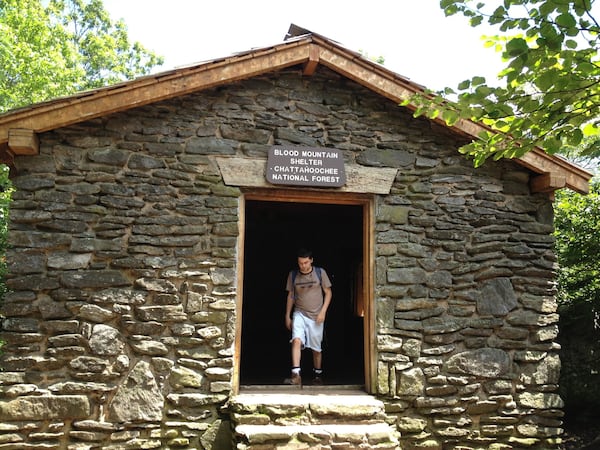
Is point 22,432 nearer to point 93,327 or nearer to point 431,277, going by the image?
point 93,327

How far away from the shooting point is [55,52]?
16406 mm

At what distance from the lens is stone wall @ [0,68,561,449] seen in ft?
14.9

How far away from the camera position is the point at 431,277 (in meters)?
5.25

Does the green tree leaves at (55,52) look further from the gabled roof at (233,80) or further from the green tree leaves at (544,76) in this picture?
the green tree leaves at (544,76)

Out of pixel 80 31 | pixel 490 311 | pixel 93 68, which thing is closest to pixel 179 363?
pixel 490 311

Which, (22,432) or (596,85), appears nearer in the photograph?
(596,85)

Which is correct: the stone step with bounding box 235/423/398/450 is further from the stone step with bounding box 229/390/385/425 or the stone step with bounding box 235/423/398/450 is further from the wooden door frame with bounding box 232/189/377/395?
the wooden door frame with bounding box 232/189/377/395

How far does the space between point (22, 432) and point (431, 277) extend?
401 centimetres

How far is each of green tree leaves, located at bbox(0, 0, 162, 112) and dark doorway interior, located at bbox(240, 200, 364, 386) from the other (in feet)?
26.7

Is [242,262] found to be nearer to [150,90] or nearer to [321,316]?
[321,316]

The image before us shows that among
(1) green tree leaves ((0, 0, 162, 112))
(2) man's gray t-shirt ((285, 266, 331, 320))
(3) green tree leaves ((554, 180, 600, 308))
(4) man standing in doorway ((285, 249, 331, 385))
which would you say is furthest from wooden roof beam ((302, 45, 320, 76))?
(1) green tree leaves ((0, 0, 162, 112))

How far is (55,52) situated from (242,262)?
580 inches

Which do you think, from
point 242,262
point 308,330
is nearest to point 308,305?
point 308,330

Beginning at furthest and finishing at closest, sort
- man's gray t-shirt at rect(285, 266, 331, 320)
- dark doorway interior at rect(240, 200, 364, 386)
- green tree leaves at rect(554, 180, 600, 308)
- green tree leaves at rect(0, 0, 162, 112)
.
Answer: green tree leaves at rect(0, 0, 162, 112) < dark doorway interior at rect(240, 200, 364, 386) < green tree leaves at rect(554, 180, 600, 308) < man's gray t-shirt at rect(285, 266, 331, 320)
